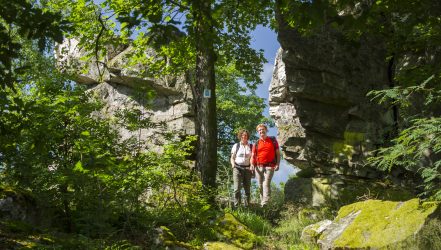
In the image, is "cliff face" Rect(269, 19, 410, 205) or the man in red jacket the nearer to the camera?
the man in red jacket

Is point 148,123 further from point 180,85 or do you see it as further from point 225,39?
point 180,85

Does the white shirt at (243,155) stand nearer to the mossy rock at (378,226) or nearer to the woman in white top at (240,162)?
the woman in white top at (240,162)

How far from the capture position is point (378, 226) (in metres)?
6.50

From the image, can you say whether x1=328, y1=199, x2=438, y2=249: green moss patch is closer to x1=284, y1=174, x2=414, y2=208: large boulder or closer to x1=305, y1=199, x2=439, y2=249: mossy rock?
x1=305, y1=199, x2=439, y2=249: mossy rock

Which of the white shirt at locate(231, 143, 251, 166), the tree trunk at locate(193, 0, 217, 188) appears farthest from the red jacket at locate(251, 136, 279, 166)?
the tree trunk at locate(193, 0, 217, 188)

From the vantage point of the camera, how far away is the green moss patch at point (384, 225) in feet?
19.9

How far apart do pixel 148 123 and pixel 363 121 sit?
23.7 ft

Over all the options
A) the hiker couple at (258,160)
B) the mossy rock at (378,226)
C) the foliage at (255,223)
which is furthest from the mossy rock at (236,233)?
the hiker couple at (258,160)

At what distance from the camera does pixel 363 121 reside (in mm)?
11820

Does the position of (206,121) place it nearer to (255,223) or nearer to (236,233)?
(255,223)

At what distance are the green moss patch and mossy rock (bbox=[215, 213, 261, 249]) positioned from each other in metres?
1.19

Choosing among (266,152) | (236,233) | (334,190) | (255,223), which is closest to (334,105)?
→ (334,190)

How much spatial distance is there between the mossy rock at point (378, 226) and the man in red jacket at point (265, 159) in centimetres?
294

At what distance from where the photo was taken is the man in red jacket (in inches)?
403
